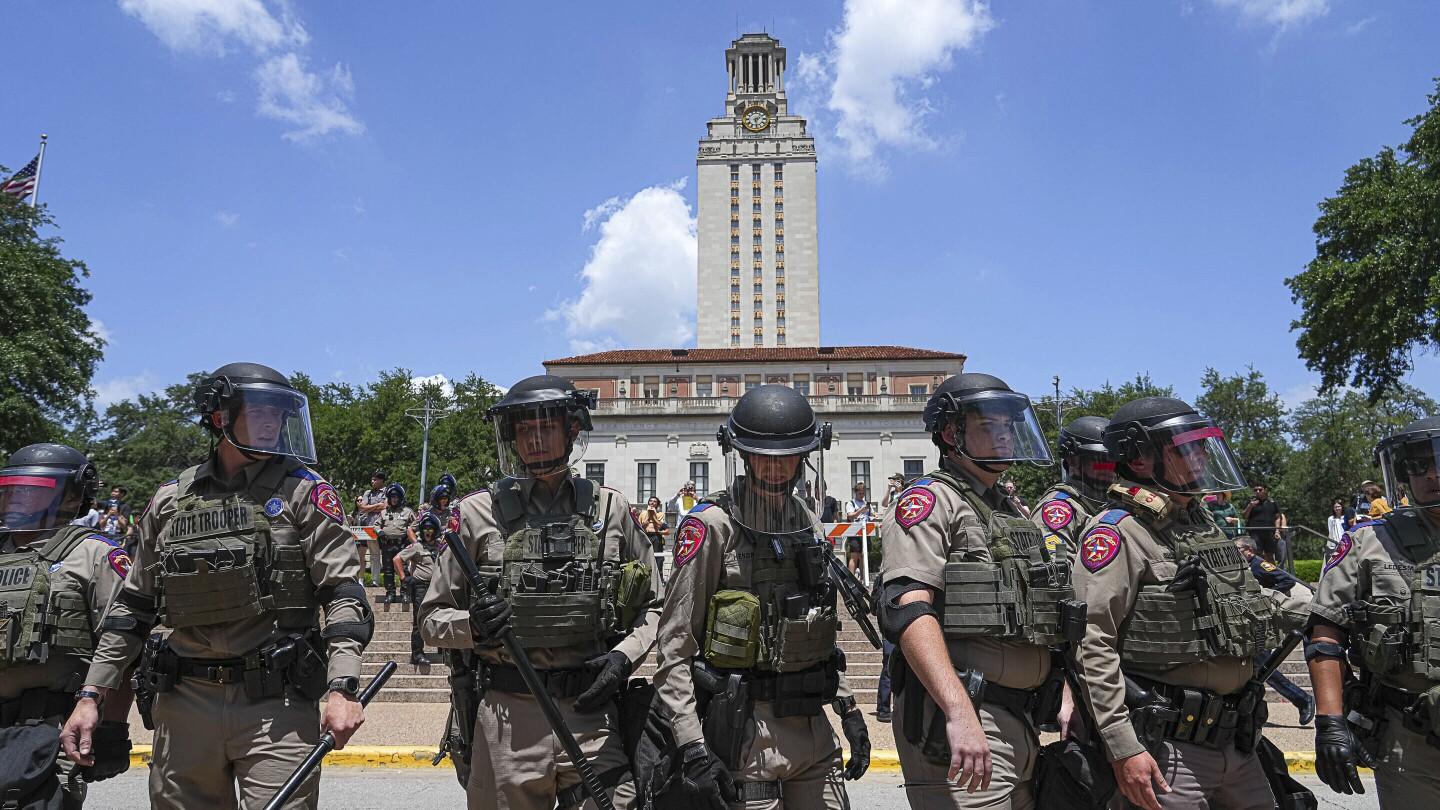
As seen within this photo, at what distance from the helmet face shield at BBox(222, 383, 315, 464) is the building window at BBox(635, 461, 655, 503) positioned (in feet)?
184

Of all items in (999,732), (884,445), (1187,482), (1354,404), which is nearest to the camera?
(999,732)

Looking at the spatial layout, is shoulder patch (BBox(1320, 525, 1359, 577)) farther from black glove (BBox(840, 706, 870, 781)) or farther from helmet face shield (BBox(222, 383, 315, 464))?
helmet face shield (BBox(222, 383, 315, 464))

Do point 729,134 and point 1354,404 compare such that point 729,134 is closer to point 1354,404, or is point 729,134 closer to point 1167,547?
point 1354,404

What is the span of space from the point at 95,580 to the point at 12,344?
A: 2913 centimetres

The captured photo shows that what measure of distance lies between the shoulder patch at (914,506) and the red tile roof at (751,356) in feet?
210

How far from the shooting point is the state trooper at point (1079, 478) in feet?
18.3

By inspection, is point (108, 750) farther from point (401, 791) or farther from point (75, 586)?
point (401, 791)

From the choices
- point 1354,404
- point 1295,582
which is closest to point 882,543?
point 1295,582

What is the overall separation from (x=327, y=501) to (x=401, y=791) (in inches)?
172

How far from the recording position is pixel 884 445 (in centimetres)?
6059

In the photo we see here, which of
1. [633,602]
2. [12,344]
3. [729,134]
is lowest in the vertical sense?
[633,602]

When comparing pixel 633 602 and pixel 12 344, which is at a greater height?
pixel 12 344

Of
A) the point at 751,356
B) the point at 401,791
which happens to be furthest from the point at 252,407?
the point at 751,356

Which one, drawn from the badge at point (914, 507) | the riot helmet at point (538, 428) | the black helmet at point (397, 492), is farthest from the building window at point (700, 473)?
the badge at point (914, 507)
